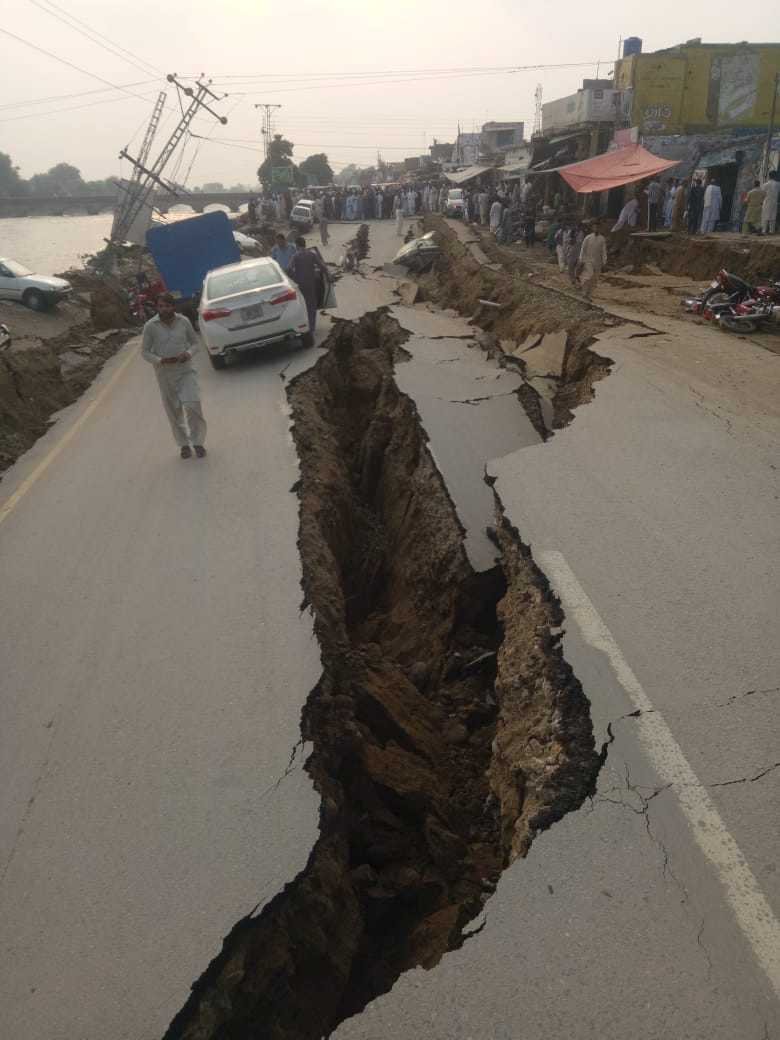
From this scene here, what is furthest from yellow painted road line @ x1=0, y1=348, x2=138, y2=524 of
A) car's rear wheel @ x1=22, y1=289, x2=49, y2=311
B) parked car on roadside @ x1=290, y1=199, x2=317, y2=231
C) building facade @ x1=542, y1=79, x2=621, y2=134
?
parked car on roadside @ x1=290, y1=199, x2=317, y2=231

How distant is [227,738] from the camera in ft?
12.8

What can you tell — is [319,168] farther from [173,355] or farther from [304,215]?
[173,355]

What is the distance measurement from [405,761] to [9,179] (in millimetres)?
130766

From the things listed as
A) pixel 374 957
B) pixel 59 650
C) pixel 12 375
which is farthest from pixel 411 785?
pixel 12 375

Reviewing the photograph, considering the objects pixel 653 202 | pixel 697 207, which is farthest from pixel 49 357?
pixel 653 202

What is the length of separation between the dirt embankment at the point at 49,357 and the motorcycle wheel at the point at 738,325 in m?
10.4

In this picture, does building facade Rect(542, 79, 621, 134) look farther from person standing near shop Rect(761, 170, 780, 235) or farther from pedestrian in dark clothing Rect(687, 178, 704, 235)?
person standing near shop Rect(761, 170, 780, 235)

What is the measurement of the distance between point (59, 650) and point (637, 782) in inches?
145

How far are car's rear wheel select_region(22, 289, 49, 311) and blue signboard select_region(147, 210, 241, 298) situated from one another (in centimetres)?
365

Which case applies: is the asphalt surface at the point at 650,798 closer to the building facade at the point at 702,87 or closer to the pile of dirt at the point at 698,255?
the pile of dirt at the point at 698,255

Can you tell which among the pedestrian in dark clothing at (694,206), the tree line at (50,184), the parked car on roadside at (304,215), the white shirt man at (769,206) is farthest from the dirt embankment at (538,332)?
the tree line at (50,184)

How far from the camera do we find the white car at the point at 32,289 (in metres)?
18.8

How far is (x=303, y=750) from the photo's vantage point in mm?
3779

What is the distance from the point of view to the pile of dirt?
1544 centimetres
